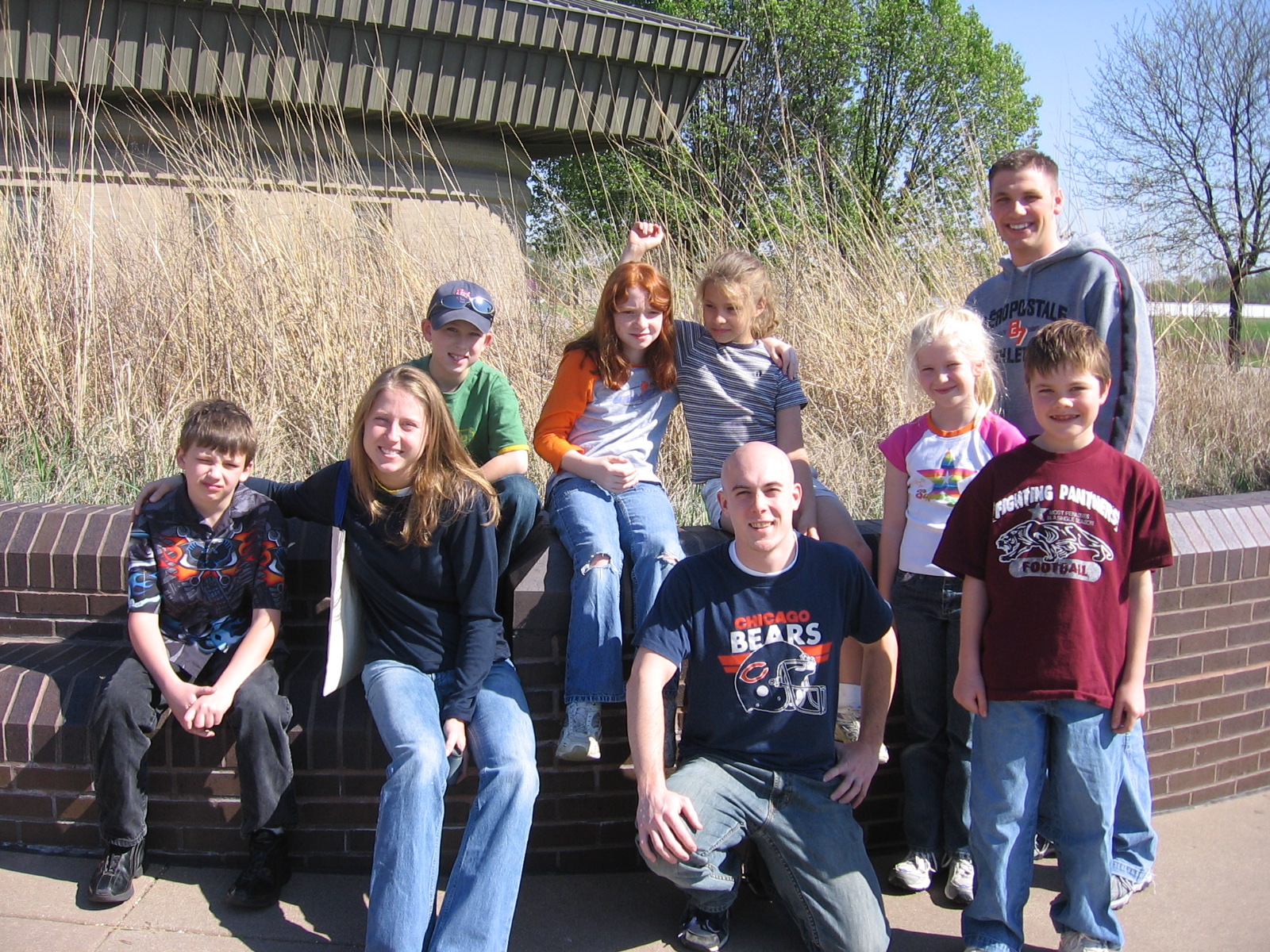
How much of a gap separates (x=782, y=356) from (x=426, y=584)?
4.80 ft

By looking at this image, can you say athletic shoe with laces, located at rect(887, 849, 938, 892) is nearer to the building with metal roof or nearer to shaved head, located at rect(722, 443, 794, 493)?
shaved head, located at rect(722, 443, 794, 493)

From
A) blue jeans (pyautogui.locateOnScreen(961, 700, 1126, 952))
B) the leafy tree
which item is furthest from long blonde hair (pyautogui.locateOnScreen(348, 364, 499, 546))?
the leafy tree

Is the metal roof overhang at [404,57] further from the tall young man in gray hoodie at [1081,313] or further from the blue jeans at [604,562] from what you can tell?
the blue jeans at [604,562]

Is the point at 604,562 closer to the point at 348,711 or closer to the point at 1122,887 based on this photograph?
the point at 348,711

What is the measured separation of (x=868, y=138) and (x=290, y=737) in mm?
17594

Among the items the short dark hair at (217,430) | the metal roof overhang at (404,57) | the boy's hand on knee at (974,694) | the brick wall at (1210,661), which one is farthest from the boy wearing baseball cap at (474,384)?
the metal roof overhang at (404,57)

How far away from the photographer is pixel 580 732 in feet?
9.22

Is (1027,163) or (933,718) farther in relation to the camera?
(1027,163)

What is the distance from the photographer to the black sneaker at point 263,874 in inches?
108

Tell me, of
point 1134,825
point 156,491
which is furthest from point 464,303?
point 1134,825

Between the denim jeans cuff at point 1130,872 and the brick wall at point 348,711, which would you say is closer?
the denim jeans cuff at point 1130,872

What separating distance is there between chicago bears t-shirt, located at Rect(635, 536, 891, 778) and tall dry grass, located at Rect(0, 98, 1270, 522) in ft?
5.56

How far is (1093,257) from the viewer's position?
304 cm

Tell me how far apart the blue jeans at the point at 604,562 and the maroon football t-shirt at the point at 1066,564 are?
0.92 m
